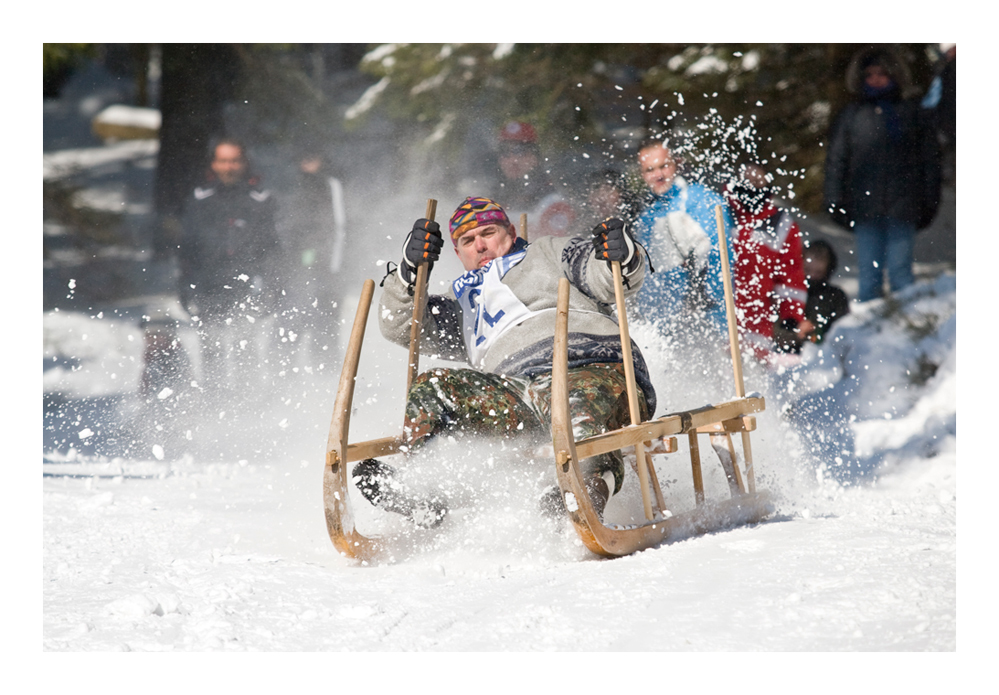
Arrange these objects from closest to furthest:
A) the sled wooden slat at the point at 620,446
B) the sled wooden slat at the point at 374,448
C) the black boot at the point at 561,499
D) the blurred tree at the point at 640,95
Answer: the sled wooden slat at the point at 620,446 → the black boot at the point at 561,499 → the sled wooden slat at the point at 374,448 → the blurred tree at the point at 640,95

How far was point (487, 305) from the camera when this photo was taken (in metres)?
2.03

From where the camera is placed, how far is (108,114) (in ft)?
8.18

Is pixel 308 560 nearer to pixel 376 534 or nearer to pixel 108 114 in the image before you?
pixel 376 534

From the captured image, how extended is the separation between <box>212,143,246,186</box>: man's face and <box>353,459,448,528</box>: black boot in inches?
62.5

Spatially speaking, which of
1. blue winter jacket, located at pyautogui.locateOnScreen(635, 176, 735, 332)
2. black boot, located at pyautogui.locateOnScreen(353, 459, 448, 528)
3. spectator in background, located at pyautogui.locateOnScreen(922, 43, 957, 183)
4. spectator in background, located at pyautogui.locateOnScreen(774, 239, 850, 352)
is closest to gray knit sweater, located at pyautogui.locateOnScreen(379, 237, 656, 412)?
black boot, located at pyautogui.locateOnScreen(353, 459, 448, 528)

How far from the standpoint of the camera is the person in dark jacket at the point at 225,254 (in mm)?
2906

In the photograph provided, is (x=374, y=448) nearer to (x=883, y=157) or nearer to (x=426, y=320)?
(x=426, y=320)

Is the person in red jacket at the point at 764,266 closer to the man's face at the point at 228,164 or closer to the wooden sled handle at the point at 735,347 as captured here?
the wooden sled handle at the point at 735,347

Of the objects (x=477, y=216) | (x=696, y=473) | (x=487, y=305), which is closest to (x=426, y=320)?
(x=487, y=305)

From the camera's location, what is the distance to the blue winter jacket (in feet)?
8.61

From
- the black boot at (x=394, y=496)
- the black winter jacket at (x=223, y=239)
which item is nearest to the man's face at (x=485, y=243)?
the black boot at (x=394, y=496)

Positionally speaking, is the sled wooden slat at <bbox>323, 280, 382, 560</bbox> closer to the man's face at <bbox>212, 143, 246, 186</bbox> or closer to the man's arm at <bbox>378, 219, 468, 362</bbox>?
the man's arm at <bbox>378, 219, 468, 362</bbox>

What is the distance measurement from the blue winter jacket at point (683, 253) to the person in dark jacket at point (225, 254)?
132 centimetres

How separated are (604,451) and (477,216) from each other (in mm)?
767
